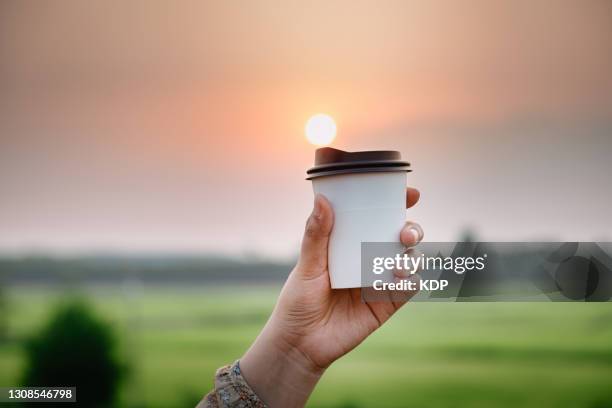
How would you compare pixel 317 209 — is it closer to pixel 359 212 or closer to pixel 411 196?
pixel 359 212

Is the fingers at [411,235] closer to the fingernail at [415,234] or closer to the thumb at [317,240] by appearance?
the fingernail at [415,234]

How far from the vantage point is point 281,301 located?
6.57 feet

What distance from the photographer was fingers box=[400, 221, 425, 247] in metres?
Answer: 1.87

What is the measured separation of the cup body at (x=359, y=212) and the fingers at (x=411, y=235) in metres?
0.02

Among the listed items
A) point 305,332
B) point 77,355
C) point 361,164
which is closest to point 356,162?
point 361,164

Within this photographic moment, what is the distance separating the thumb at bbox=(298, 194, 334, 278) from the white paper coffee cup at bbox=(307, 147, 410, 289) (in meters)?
0.03

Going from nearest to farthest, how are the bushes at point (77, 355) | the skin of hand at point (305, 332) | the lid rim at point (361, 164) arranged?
the lid rim at point (361, 164) < the skin of hand at point (305, 332) < the bushes at point (77, 355)

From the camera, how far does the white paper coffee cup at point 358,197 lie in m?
1.86

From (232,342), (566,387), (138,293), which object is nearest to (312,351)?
(138,293)

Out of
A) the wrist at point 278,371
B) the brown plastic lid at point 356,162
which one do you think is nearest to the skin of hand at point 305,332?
the wrist at point 278,371

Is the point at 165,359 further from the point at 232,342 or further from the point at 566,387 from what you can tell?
the point at 566,387

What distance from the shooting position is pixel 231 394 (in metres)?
1.93

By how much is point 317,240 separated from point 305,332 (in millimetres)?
295

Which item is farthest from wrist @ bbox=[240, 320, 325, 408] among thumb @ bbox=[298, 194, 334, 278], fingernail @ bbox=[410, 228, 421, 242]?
fingernail @ bbox=[410, 228, 421, 242]
